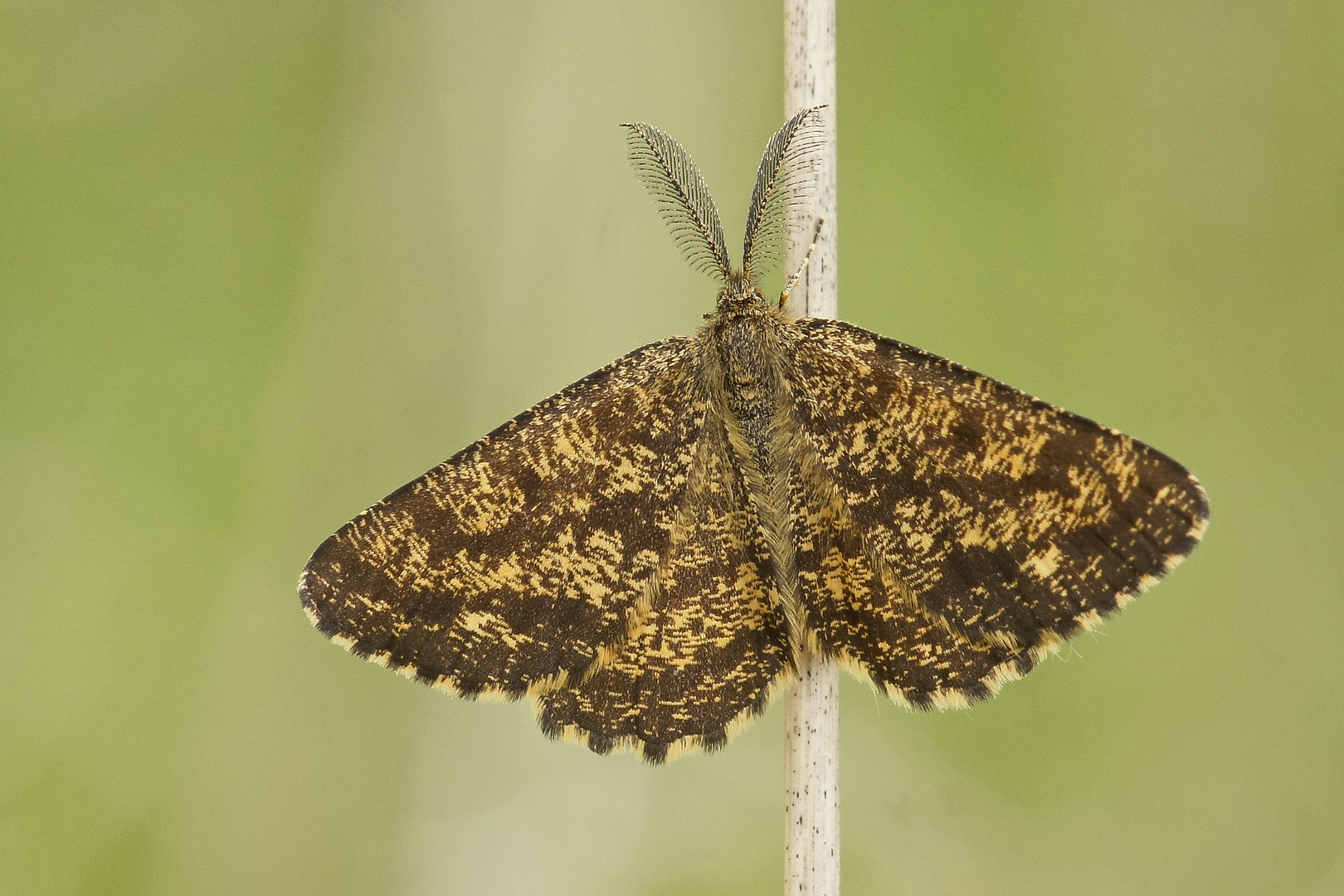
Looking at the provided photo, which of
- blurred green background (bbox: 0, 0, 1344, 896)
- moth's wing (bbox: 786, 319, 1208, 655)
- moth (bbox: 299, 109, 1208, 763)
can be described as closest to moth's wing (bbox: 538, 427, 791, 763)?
moth (bbox: 299, 109, 1208, 763)

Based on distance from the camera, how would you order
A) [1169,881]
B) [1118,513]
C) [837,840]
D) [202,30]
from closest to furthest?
[1118,513] → [837,840] → [1169,881] → [202,30]

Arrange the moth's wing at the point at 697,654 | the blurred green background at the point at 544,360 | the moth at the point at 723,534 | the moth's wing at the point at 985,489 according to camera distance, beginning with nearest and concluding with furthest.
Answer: the moth's wing at the point at 985,489 → the moth at the point at 723,534 → the moth's wing at the point at 697,654 → the blurred green background at the point at 544,360

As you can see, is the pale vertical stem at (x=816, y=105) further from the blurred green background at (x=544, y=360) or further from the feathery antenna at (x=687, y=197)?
the blurred green background at (x=544, y=360)

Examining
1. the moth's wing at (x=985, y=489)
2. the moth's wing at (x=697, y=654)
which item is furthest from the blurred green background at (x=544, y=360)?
the moth's wing at (x=985, y=489)

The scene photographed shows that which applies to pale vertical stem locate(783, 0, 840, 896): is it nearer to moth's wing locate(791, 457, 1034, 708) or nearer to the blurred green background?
moth's wing locate(791, 457, 1034, 708)

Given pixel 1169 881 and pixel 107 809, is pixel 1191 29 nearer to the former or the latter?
pixel 1169 881

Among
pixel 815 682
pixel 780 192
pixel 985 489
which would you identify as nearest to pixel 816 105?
Result: pixel 780 192

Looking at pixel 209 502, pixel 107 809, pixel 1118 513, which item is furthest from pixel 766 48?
pixel 107 809
